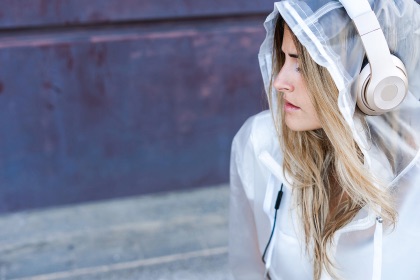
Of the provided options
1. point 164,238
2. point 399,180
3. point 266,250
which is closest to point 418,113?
point 399,180

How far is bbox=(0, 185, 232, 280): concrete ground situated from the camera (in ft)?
11.4

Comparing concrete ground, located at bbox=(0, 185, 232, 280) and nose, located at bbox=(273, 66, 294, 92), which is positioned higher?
nose, located at bbox=(273, 66, 294, 92)

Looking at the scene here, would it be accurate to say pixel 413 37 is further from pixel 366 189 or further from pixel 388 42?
pixel 366 189

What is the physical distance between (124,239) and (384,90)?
2.40m

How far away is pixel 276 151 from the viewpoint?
7.00 feet

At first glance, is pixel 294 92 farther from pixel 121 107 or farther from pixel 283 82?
pixel 121 107

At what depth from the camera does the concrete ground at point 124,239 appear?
136 inches

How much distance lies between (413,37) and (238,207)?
92cm

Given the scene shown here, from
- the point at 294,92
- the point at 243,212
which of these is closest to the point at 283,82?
the point at 294,92

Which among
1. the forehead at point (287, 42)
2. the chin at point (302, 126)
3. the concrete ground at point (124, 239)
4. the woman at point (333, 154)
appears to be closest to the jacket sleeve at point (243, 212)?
the woman at point (333, 154)

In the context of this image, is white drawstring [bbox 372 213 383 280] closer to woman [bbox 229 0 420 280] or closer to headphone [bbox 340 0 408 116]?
woman [bbox 229 0 420 280]

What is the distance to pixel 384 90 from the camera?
1624mm

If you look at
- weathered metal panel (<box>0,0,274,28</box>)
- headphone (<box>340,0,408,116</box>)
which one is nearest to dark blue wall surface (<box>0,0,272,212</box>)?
weathered metal panel (<box>0,0,274,28</box>)

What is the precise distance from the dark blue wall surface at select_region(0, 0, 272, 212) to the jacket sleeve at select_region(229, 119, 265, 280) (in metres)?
1.73
